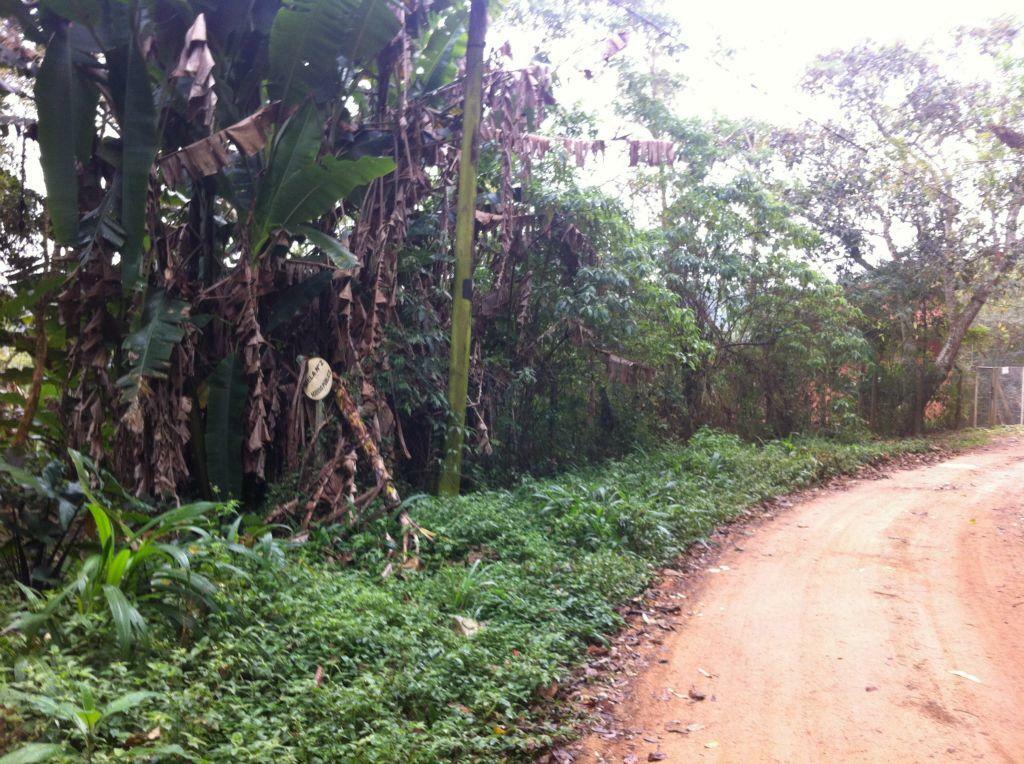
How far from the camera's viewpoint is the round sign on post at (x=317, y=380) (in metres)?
7.82

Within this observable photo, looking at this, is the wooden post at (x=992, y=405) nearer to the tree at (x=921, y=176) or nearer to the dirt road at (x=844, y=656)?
the tree at (x=921, y=176)

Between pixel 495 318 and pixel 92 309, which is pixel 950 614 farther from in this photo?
pixel 92 309

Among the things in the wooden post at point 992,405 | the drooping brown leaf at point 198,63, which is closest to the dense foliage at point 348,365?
the drooping brown leaf at point 198,63

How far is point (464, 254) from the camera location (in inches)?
358

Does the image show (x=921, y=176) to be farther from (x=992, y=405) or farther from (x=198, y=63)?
(x=198, y=63)

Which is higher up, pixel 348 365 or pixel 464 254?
pixel 464 254

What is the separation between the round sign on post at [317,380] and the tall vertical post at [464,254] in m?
1.71

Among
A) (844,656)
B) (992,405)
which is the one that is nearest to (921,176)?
(992,405)

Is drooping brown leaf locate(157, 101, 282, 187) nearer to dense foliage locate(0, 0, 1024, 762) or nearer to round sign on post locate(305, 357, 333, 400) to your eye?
dense foliage locate(0, 0, 1024, 762)

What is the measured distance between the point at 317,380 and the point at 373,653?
3383 millimetres

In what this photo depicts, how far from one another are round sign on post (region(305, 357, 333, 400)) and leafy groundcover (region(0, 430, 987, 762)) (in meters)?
1.34

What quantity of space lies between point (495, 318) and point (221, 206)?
374cm

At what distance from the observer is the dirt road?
459cm

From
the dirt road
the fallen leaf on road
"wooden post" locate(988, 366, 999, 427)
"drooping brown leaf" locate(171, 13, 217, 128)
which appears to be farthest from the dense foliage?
"wooden post" locate(988, 366, 999, 427)
